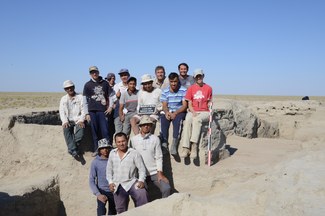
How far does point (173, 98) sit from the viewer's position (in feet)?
23.0

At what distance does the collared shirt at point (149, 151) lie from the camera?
6031mm

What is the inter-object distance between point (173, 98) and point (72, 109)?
2.07m

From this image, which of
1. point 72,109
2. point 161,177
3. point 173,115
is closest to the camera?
point 161,177

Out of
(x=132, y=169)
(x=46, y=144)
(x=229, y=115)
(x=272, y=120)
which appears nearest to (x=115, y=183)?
(x=132, y=169)

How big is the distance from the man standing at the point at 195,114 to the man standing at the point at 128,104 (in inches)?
43.6

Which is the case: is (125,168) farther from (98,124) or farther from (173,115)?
(98,124)

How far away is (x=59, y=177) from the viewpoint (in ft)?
24.4

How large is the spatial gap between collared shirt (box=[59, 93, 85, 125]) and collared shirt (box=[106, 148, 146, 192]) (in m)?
1.79

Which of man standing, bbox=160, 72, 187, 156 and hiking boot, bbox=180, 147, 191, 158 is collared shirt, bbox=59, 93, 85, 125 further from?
hiking boot, bbox=180, 147, 191, 158

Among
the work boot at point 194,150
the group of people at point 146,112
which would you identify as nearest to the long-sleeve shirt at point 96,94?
the group of people at point 146,112

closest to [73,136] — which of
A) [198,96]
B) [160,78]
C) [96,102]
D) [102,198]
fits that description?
[96,102]

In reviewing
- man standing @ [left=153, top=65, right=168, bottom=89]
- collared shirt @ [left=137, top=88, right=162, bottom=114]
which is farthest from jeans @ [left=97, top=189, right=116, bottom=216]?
man standing @ [left=153, top=65, right=168, bottom=89]

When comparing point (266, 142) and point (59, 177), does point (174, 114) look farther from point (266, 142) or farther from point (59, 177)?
point (266, 142)

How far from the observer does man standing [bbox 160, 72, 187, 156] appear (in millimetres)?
6918
